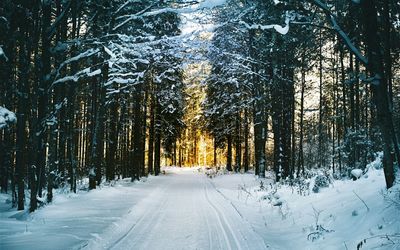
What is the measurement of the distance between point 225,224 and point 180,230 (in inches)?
Result: 55.8

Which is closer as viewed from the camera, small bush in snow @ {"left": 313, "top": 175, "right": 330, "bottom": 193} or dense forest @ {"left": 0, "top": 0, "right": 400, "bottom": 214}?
dense forest @ {"left": 0, "top": 0, "right": 400, "bottom": 214}

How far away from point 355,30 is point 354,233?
669cm

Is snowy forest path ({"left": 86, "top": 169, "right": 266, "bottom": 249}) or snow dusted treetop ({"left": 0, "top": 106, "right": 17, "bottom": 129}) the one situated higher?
snow dusted treetop ({"left": 0, "top": 106, "right": 17, "bottom": 129})

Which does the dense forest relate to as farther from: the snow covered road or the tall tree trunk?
the snow covered road

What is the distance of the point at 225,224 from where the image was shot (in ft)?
33.0

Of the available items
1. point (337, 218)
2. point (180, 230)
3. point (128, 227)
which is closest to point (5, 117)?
point (128, 227)

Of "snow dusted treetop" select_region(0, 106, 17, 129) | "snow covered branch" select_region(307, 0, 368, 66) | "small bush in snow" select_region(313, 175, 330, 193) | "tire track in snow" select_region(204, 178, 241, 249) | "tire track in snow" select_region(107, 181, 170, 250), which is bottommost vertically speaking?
"tire track in snow" select_region(204, 178, 241, 249)

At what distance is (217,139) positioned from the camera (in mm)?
41219

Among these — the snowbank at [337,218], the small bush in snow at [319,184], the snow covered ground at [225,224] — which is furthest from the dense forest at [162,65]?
the small bush in snow at [319,184]

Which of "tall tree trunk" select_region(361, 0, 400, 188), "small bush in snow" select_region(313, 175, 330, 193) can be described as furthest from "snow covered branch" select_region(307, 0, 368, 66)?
"small bush in snow" select_region(313, 175, 330, 193)

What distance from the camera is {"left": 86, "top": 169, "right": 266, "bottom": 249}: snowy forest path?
779 centimetres

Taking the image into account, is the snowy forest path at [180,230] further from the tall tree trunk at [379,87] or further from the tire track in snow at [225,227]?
the tall tree trunk at [379,87]

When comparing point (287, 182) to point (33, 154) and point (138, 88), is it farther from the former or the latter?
point (138, 88)

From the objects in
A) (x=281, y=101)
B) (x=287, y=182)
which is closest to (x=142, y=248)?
(x=287, y=182)
